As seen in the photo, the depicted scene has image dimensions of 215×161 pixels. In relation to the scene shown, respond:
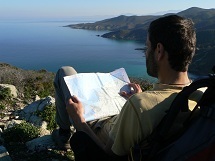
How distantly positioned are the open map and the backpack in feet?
2.75

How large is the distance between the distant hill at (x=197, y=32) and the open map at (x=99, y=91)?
0.70 meters

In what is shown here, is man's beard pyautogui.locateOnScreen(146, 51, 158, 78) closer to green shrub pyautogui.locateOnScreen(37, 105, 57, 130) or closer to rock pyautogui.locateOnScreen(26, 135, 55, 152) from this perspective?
rock pyautogui.locateOnScreen(26, 135, 55, 152)

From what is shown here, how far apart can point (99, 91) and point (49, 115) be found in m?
1.93

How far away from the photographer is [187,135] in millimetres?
1552

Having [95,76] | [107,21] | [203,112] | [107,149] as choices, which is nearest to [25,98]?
[95,76]

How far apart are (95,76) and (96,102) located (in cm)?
27

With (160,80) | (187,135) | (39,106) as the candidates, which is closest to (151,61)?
(160,80)

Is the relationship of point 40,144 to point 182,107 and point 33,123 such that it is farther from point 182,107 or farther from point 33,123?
point 182,107

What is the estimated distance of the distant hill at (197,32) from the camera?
56.5 metres

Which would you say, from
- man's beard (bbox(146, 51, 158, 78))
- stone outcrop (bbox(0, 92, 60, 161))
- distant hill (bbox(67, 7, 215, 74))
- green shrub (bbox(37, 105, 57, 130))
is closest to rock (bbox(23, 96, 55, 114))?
stone outcrop (bbox(0, 92, 60, 161))

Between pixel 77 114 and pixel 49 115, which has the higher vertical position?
pixel 77 114

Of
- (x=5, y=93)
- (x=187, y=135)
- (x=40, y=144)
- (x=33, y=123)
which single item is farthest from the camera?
(x=5, y=93)

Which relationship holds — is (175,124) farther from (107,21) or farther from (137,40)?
(107,21)

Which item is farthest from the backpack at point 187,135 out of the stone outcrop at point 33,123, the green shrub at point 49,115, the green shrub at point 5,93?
the green shrub at point 5,93
